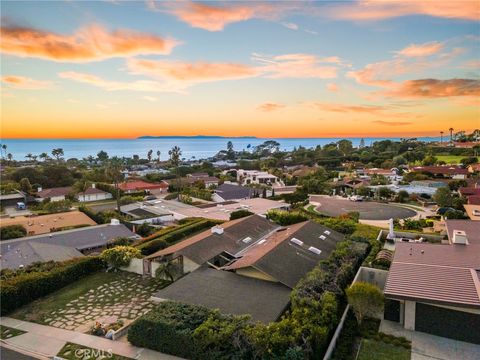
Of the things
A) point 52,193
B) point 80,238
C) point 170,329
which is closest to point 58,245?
point 80,238

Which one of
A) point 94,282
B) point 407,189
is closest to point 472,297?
point 94,282

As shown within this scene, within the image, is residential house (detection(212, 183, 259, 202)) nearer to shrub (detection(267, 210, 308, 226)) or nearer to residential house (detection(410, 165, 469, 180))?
shrub (detection(267, 210, 308, 226))

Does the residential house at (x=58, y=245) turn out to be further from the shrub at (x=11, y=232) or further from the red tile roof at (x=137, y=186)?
the red tile roof at (x=137, y=186)

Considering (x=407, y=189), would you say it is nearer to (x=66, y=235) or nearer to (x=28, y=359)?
(x=66, y=235)

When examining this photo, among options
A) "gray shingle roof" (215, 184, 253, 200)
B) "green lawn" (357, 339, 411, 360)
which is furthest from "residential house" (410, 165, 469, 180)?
"green lawn" (357, 339, 411, 360)

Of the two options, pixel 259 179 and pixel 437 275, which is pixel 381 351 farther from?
pixel 259 179

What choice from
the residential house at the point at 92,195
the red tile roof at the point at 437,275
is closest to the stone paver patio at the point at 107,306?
the red tile roof at the point at 437,275
